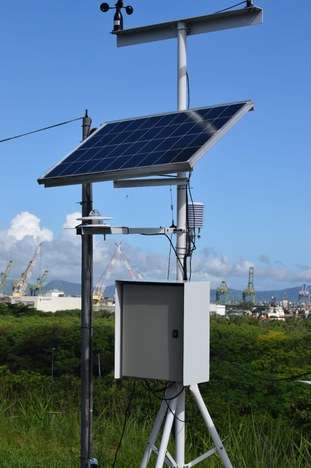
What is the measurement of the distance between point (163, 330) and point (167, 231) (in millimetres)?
674

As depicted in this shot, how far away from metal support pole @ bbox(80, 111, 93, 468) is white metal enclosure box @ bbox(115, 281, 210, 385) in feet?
2.11

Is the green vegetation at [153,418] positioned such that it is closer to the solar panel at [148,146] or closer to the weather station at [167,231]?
the weather station at [167,231]

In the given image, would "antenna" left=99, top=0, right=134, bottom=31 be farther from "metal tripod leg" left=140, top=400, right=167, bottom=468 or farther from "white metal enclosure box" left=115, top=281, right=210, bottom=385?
"metal tripod leg" left=140, top=400, right=167, bottom=468

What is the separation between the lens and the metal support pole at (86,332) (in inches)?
224

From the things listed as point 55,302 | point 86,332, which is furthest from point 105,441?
point 55,302

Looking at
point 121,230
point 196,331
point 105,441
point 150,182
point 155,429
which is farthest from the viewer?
point 105,441

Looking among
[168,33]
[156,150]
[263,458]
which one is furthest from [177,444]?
[168,33]

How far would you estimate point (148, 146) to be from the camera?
522cm

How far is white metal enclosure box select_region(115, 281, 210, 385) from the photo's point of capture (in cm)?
485

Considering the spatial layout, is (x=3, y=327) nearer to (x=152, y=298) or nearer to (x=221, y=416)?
(x=221, y=416)

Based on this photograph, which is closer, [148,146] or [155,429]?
[155,429]

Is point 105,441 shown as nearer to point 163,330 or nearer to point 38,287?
point 163,330

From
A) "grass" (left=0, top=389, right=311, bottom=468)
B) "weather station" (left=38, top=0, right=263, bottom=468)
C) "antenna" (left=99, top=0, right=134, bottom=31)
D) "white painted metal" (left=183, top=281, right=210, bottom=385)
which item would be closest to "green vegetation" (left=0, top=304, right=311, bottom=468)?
"grass" (left=0, top=389, right=311, bottom=468)

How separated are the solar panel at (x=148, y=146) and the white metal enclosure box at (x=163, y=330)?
2.50ft
